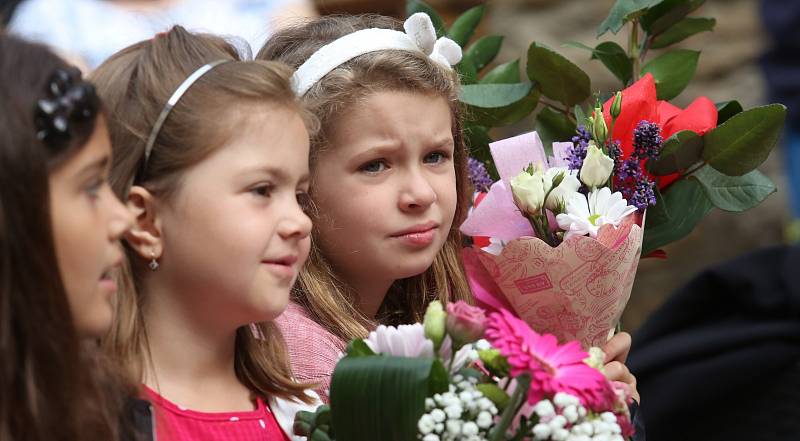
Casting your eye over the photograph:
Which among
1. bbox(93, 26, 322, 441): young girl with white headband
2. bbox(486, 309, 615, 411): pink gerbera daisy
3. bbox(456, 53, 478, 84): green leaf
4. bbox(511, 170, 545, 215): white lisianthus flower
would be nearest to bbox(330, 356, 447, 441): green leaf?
bbox(486, 309, 615, 411): pink gerbera daisy

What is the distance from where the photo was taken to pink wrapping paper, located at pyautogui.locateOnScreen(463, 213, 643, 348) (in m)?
1.96

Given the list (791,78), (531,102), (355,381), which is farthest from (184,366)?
(791,78)

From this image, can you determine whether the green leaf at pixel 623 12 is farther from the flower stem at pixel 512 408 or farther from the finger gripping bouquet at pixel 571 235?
the flower stem at pixel 512 408

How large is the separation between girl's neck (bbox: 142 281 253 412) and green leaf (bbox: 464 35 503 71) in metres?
1.01

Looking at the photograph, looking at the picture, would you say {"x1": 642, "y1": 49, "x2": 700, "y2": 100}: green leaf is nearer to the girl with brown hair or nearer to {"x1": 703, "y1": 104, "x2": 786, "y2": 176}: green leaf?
{"x1": 703, "y1": 104, "x2": 786, "y2": 176}: green leaf

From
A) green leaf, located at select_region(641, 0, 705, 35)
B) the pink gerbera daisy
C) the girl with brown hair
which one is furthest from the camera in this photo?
green leaf, located at select_region(641, 0, 705, 35)

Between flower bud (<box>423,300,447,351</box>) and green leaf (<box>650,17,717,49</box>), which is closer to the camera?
flower bud (<box>423,300,447,351</box>)

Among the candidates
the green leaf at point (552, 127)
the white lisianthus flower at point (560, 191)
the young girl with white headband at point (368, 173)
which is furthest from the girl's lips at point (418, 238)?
the green leaf at point (552, 127)

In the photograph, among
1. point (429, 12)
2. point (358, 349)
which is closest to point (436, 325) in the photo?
point (358, 349)

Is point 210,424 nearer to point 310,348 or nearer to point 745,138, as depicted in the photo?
point 310,348

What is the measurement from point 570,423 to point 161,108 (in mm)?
741

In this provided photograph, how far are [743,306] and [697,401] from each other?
0.32m

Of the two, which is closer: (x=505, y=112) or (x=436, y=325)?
(x=436, y=325)

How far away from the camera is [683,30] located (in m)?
2.45
